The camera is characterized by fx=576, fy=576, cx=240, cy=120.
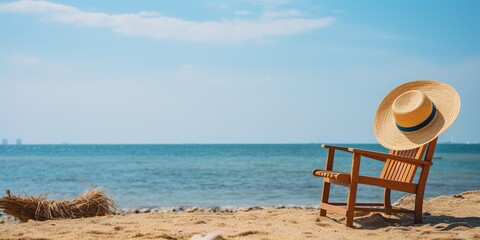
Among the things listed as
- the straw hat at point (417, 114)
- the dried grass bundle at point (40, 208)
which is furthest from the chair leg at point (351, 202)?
the dried grass bundle at point (40, 208)

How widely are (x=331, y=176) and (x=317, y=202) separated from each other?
6.97m

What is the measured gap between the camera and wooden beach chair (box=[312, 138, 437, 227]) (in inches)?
201

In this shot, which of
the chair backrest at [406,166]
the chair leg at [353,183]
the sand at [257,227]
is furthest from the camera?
the chair backrest at [406,166]

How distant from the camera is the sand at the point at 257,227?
462 cm

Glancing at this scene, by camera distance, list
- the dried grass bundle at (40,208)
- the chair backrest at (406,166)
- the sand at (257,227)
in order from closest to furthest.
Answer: the sand at (257,227) → the chair backrest at (406,166) → the dried grass bundle at (40,208)

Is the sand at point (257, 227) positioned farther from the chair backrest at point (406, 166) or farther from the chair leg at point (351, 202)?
the chair backrest at point (406, 166)

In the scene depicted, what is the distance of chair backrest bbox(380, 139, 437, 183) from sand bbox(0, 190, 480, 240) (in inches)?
16.6

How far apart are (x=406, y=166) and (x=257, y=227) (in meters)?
1.62

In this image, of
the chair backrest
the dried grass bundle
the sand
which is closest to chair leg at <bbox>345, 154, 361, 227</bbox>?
the sand

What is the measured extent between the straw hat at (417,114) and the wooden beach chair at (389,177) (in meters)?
0.13

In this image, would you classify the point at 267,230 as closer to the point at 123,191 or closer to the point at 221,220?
the point at 221,220

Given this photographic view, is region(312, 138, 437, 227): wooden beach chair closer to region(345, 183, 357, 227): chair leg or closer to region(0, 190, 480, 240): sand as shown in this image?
region(345, 183, 357, 227): chair leg

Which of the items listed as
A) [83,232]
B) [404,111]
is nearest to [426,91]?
[404,111]

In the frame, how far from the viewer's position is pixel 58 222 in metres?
5.55
